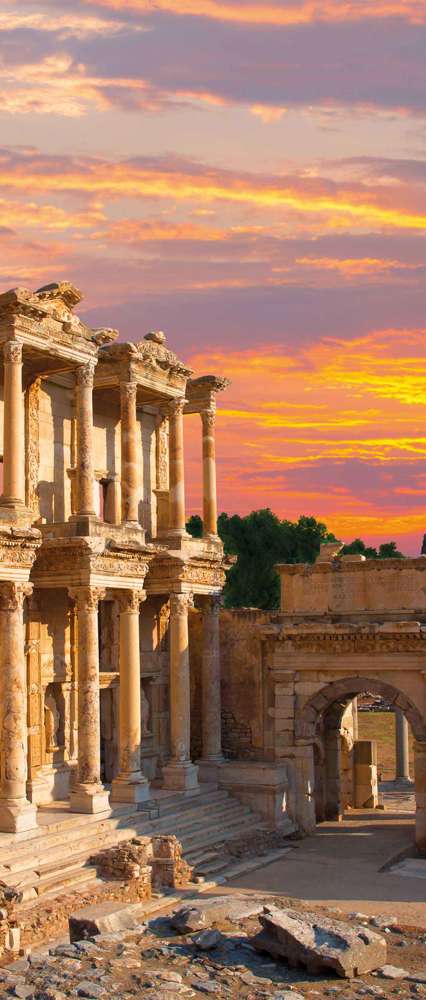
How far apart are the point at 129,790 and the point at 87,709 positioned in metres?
2.43

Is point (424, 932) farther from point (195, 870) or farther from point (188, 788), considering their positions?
point (188, 788)

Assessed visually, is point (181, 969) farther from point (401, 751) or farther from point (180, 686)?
point (401, 751)

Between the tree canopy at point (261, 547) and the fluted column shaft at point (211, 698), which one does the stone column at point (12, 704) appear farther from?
the tree canopy at point (261, 547)

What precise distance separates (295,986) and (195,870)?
351 inches

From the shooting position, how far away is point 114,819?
2538cm

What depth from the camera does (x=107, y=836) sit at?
24.3 m

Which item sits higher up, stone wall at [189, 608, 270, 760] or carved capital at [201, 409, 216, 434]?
carved capital at [201, 409, 216, 434]

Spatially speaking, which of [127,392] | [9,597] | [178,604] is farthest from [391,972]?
[127,392]

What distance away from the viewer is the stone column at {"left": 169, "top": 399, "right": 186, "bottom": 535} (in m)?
30.7

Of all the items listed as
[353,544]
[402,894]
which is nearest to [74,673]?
[402,894]

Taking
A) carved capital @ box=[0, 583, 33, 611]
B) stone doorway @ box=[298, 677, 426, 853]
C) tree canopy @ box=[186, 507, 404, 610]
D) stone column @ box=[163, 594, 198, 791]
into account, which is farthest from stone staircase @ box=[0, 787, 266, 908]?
tree canopy @ box=[186, 507, 404, 610]

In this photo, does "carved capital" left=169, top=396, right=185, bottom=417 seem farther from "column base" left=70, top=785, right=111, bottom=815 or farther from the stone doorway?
"column base" left=70, top=785, right=111, bottom=815

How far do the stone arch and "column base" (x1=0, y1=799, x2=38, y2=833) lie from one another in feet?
29.0

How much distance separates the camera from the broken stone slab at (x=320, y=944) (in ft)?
53.5
